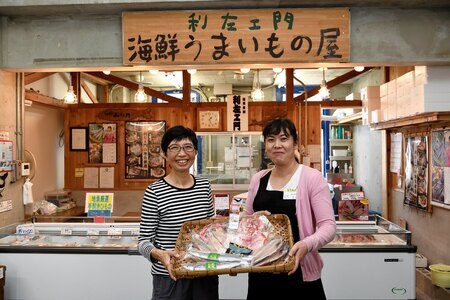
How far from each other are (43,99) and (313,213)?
5.89 m

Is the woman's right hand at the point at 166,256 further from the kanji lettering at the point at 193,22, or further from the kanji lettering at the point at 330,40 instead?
the kanji lettering at the point at 330,40

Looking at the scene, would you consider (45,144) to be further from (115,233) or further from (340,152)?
(340,152)

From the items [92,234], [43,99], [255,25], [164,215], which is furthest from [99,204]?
[43,99]

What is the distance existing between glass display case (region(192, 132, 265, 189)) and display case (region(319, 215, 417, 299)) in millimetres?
4147

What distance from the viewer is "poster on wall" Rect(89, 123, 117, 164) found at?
7.51m

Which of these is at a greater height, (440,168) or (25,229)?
(440,168)

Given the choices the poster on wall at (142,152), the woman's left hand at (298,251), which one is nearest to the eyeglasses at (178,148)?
the woman's left hand at (298,251)

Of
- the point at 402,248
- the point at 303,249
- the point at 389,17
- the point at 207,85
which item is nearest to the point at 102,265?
the point at 303,249

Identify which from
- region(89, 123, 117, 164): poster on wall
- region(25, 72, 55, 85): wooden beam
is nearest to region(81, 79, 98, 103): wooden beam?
region(89, 123, 117, 164): poster on wall

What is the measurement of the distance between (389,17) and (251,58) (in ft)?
4.55

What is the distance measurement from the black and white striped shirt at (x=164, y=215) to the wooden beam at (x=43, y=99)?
15.9ft

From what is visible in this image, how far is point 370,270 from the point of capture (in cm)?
349

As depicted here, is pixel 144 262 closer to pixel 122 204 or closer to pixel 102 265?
pixel 102 265

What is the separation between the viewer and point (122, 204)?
748 cm
